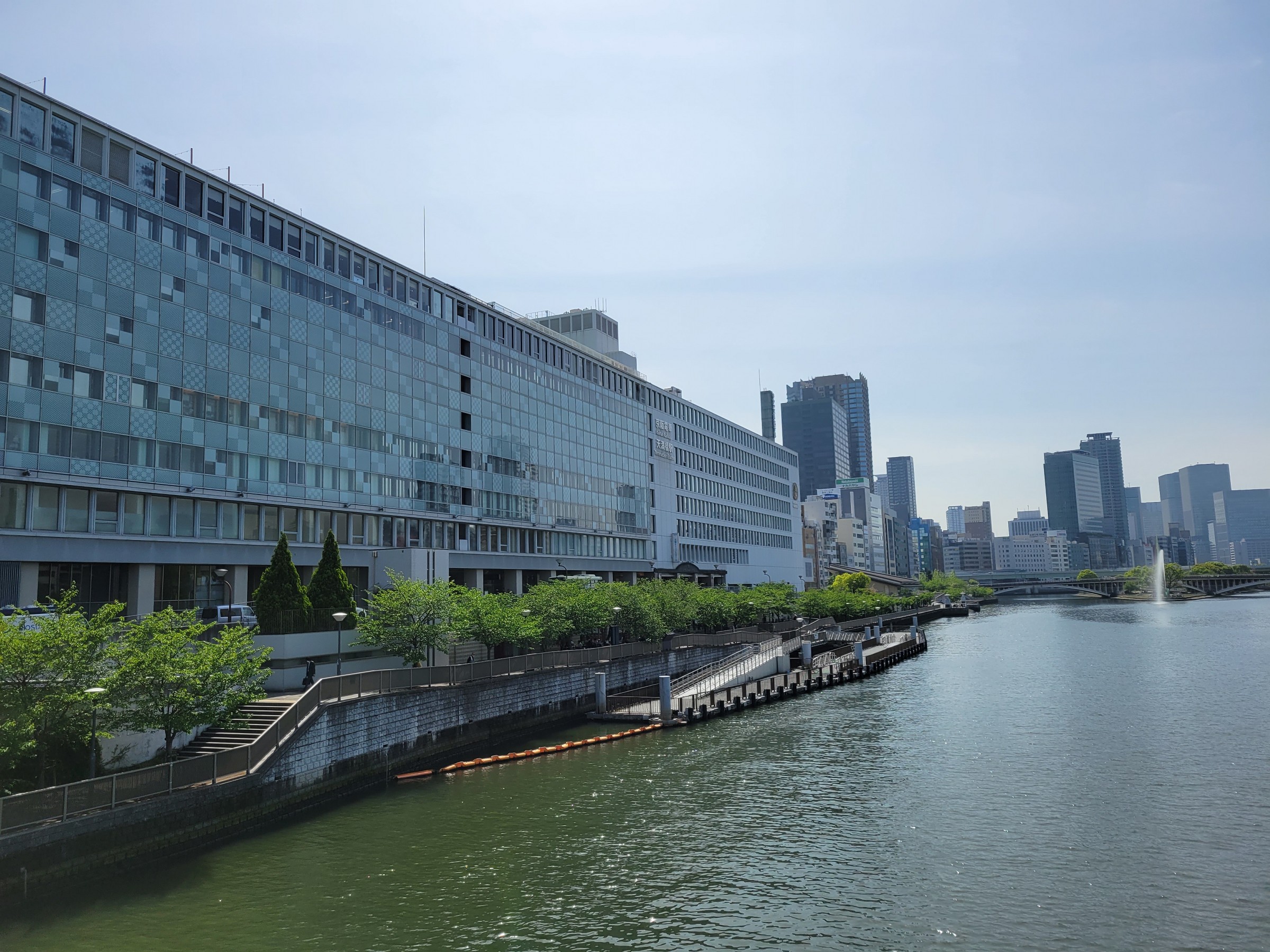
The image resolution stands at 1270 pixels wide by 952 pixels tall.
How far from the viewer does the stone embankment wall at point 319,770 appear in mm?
26406

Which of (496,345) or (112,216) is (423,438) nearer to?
(496,345)

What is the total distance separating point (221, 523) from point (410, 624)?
726 inches

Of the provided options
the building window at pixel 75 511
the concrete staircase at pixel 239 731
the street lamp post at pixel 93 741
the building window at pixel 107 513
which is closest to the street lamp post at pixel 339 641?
the concrete staircase at pixel 239 731

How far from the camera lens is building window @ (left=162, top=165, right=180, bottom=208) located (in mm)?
57469

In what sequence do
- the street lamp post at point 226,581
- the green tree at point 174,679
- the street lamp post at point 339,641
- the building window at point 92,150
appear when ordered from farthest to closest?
the building window at point 92,150 < the street lamp post at point 226,581 < the street lamp post at point 339,641 < the green tree at point 174,679

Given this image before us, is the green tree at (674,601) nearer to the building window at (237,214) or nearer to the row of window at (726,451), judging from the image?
the row of window at (726,451)

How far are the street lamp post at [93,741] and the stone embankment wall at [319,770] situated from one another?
2398 mm

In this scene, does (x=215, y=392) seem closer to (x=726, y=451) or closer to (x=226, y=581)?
(x=226, y=581)

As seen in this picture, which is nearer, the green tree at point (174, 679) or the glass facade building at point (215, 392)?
the green tree at point (174, 679)

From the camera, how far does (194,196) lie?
59469 mm

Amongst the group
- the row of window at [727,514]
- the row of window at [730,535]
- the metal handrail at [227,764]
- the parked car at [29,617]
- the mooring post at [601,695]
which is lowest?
the mooring post at [601,695]

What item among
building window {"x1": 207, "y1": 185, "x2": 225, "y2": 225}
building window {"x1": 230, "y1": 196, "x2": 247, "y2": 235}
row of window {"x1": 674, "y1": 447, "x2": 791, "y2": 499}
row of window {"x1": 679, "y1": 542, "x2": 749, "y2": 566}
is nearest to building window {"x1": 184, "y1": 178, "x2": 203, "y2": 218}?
building window {"x1": 207, "y1": 185, "x2": 225, "y2": 225}

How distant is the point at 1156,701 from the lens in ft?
202

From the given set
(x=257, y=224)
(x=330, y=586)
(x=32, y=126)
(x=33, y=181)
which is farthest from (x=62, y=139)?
(x=330, y=586)
